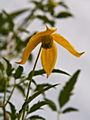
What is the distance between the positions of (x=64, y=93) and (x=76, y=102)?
3.49 ft

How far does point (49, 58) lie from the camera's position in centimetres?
74

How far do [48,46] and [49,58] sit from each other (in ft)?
0.09

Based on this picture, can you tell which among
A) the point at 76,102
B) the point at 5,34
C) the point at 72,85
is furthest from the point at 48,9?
the point at 76,102

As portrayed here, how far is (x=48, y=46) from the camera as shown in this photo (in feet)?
2.44

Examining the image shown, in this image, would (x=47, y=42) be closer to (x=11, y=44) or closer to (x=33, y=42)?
(x=33, y=42)

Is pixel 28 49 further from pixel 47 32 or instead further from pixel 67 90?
pixel 67 90

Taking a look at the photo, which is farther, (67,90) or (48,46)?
(67,90)

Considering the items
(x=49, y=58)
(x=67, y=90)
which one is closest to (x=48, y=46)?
(x=49, y=58)

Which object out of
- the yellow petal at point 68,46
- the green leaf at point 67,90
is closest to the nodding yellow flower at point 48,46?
the yellow petal at point 68,46

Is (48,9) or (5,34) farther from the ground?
(48,9)

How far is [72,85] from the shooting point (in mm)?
1013

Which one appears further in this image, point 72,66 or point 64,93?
point 72,66

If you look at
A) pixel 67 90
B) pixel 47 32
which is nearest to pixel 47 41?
pixel 47 32

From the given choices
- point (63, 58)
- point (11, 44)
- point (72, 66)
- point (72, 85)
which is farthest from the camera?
point (63, 58)
